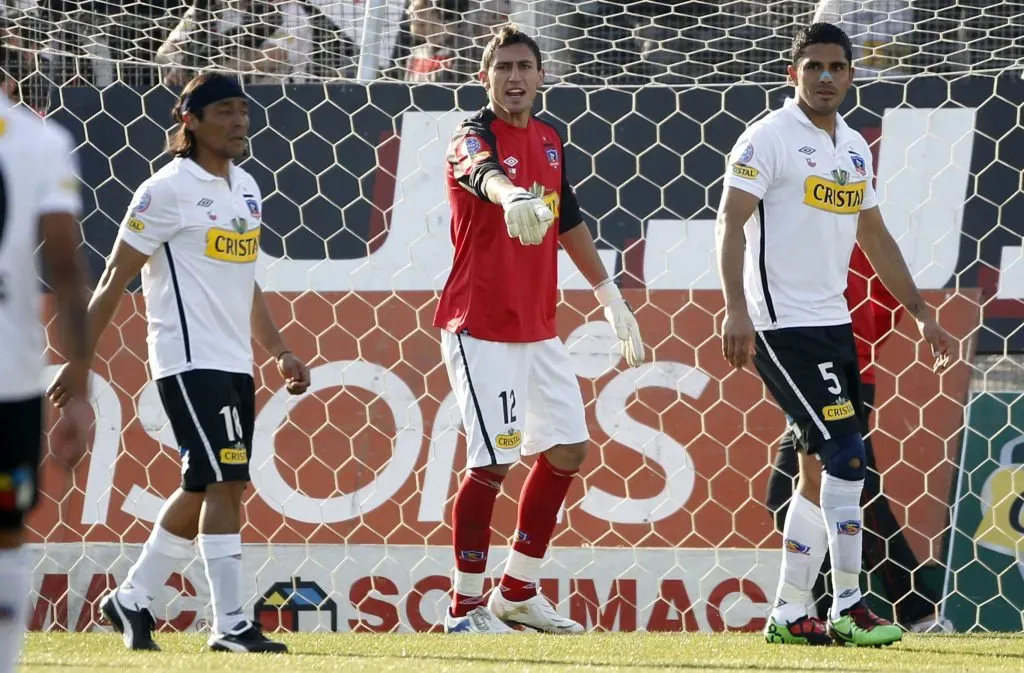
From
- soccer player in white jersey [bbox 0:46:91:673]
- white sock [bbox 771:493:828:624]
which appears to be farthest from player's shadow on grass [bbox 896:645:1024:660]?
soccer player in white jersey [bbox 0:46:91:673]

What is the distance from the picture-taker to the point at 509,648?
405 cm

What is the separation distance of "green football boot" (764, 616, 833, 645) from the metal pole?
2493mm

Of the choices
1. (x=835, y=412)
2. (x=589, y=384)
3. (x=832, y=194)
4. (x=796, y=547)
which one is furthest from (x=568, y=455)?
(x=832, y=194)

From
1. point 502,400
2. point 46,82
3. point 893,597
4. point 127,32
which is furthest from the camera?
point 127,32

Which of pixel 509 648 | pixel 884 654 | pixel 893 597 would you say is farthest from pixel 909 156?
pixel 509 648

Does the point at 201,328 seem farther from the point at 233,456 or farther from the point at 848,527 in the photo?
the point at 848,527

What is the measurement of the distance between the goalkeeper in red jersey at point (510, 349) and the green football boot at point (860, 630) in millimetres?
851

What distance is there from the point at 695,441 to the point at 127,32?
280cm

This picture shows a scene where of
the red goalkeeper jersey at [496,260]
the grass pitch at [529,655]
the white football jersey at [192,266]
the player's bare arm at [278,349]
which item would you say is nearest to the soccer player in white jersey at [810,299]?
the grass pitch at [529,655]

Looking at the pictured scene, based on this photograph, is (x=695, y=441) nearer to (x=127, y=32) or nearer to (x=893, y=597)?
(x=893, y=597)

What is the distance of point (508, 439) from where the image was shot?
443cm

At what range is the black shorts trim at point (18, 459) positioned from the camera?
2.39m

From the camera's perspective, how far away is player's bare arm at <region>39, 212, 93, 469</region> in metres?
2.37

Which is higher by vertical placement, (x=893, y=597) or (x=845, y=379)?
(x=845, y=379)
